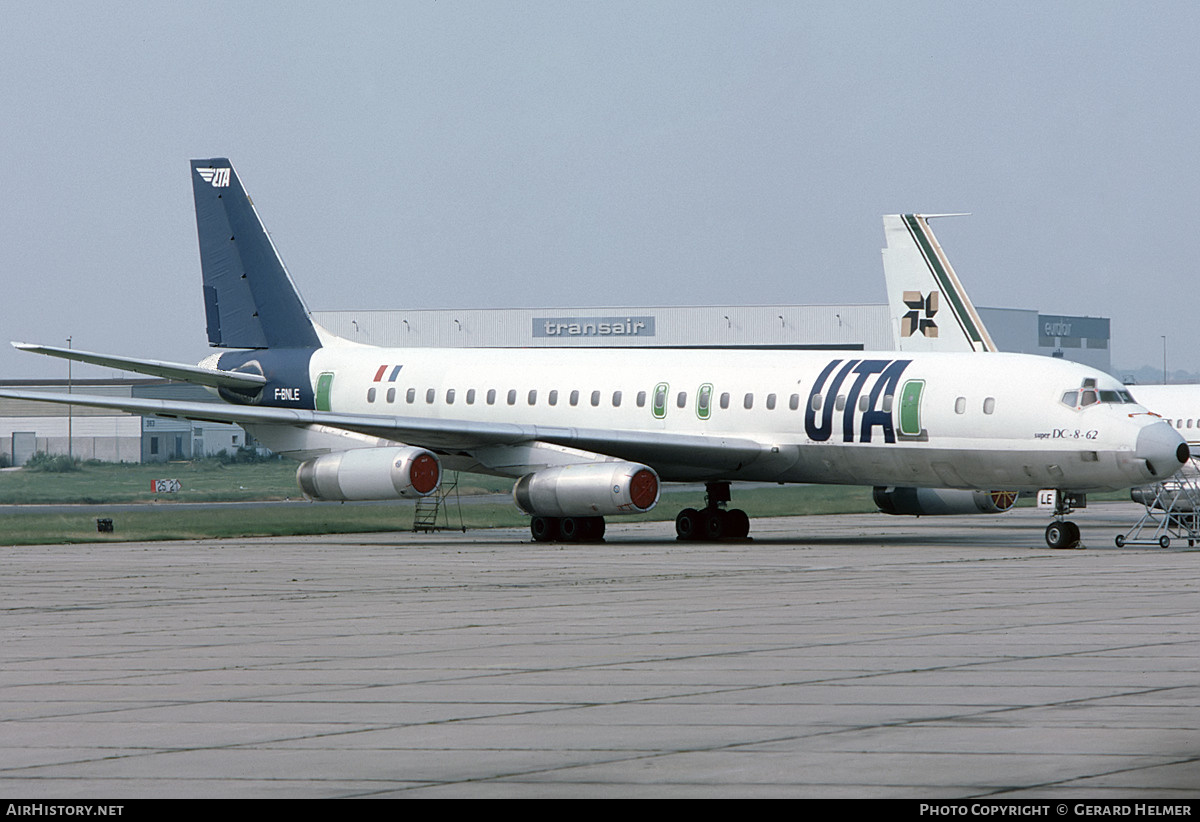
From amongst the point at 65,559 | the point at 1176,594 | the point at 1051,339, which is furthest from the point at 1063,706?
the point at 1051,339

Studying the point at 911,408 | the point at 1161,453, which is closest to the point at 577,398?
the point at 911,408

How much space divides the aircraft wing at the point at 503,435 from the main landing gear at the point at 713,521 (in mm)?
1564

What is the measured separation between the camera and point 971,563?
2548cm

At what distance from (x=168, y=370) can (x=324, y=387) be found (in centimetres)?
326

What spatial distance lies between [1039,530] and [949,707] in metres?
28.1

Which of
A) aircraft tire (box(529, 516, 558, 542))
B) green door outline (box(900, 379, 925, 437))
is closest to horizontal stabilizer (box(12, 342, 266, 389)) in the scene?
aircraft tire (box(529, 516, 558, 542))

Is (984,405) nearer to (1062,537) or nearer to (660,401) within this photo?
(1062,537)

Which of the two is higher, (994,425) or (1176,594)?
(994,425)

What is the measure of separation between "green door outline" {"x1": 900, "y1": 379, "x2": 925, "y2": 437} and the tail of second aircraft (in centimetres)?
1402

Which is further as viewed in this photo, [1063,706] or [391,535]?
[391,535]

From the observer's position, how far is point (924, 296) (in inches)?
1722

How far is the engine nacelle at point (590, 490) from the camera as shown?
98.2 ft

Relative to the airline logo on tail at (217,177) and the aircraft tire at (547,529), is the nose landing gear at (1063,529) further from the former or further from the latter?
the airline logo on tail at (217,177)

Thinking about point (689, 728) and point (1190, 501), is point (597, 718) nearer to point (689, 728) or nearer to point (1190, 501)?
point (689, 728)
